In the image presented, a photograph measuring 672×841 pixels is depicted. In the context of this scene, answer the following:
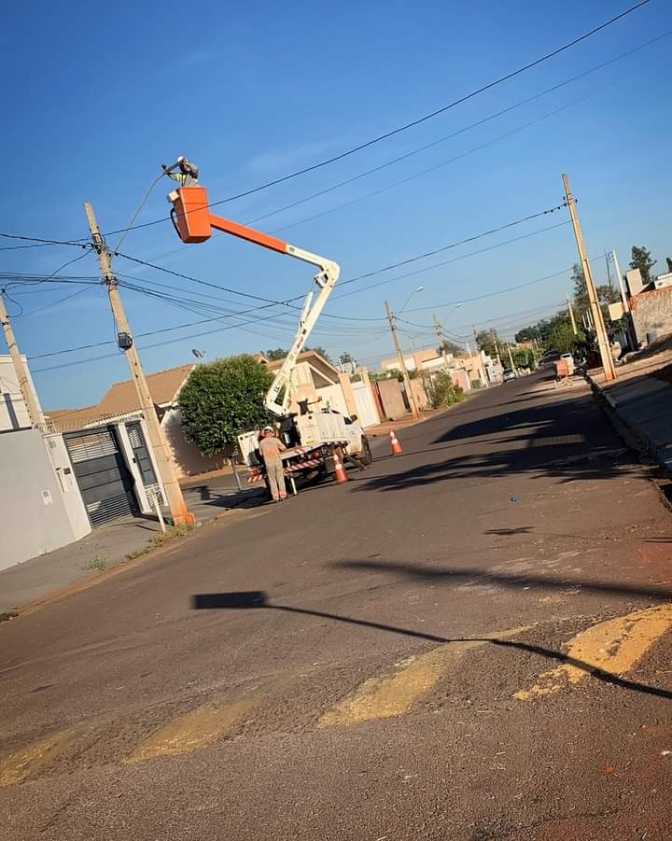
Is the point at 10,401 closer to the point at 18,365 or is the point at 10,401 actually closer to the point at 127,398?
the point at 18,365

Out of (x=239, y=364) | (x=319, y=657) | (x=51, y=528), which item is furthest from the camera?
(x=239, y=364)

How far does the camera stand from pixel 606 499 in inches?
412

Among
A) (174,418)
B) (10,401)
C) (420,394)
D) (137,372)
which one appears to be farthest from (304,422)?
(420,394)

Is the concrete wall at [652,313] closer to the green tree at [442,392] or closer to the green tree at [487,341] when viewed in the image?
the green tree at [442,392]

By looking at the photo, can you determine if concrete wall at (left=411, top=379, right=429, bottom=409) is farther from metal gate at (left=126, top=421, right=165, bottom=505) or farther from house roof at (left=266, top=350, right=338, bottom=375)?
metal gate at (left=126, top=421, right=165, bottom=505)

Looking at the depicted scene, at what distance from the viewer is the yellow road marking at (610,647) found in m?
4.91

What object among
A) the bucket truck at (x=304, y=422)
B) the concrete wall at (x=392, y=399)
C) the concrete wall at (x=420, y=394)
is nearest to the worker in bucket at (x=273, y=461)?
the bucket truck at (x=304, y=422)

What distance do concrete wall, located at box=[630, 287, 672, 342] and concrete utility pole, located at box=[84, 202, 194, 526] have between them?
4253cm

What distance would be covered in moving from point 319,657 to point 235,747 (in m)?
1.55

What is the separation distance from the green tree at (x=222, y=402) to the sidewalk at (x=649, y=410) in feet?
58.7

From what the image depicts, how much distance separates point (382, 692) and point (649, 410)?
49.4 feet

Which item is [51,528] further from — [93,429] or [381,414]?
[381,414]

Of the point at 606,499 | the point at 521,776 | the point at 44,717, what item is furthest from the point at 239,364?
the point at 521,776

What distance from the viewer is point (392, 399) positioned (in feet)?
208
